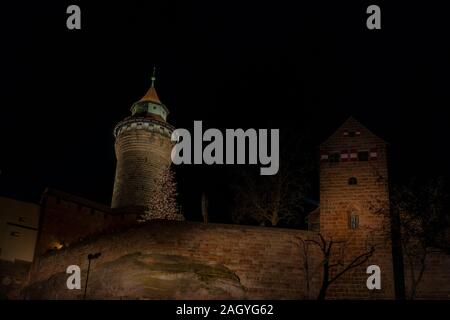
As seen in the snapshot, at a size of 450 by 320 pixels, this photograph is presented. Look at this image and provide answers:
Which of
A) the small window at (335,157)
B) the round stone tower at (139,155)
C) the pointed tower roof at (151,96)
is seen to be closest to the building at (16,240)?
Result: the round stone tower at (139,155)

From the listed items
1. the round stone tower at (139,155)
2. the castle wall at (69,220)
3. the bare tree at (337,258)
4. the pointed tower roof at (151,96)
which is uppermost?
the pointed tower roof at (151,96)

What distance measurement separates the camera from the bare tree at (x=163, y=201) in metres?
35.6

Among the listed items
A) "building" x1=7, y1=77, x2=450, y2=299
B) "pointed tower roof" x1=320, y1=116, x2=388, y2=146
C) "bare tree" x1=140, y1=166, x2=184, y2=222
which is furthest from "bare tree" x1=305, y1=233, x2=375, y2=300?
"bare tree" x1=140, y1=166, x2=184, y2=222

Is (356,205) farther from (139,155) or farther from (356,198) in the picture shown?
(139,155)

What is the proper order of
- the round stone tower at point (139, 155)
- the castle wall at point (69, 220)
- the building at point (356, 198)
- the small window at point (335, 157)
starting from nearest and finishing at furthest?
the building at point (356, 198) → the small window at point (335, 157) → the castle wall at point (69, 220) → the round stone tower at point (139, 155)

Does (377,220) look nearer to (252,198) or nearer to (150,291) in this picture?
(252,198)

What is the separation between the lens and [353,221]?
2472 cm

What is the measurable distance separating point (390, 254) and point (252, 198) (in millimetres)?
8582

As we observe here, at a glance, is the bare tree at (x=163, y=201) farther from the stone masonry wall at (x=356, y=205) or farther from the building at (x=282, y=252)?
the stone masonry wall at (x=356, y=205)

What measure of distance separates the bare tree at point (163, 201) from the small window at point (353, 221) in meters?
13.4

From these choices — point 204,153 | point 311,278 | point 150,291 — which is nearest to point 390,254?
point 311,278

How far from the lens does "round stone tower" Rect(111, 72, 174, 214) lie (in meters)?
37.8

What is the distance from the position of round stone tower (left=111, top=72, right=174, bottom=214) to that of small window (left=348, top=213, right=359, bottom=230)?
16.1m
